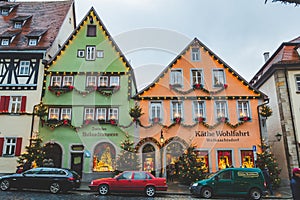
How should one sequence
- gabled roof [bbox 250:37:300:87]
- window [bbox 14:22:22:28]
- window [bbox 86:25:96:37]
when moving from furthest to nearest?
window [bbox 14:22:22:28]
window [bbox 86:25:96:37]
gabled roof [bbox 250:37:300:87]

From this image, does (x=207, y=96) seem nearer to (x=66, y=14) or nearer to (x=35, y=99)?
(x=35, y=99)

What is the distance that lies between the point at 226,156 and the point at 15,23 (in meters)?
22.5

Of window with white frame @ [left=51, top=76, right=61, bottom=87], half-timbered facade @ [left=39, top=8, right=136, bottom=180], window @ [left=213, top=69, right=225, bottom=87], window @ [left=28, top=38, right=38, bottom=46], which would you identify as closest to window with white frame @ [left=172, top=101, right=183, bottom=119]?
half-timbered facade @ [left=39, top=8, right=136, bottom=180]

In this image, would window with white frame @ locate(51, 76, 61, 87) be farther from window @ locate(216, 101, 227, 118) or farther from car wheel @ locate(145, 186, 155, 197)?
window @ locate(216, 101, 227, 118)

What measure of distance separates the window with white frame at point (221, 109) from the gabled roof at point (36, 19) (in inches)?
587

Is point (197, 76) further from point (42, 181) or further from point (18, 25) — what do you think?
point (18, 25)

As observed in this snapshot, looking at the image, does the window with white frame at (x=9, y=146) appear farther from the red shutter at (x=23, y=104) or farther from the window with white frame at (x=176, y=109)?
the window with white frame at (x=176, y=109)

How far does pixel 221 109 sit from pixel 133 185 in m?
10.5

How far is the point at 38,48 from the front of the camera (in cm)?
2170

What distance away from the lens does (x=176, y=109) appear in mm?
21188

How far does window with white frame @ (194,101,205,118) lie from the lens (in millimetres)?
20962

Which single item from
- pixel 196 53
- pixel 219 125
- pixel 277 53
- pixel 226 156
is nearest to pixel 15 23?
pixel 196 53

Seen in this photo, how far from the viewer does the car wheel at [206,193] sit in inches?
543

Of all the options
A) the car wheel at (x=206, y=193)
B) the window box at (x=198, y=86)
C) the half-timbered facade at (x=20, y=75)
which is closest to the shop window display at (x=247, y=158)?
the window box at (x=198, y=86)
